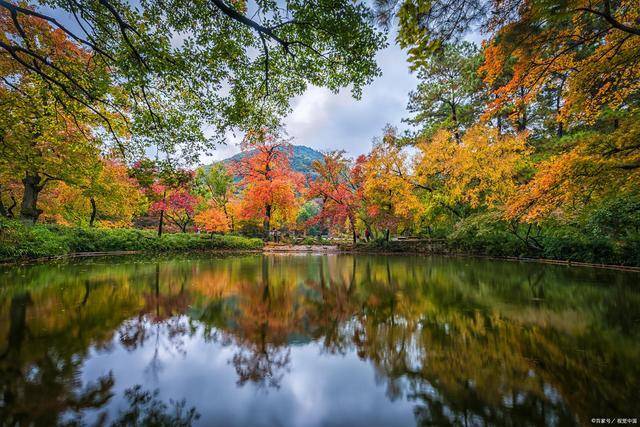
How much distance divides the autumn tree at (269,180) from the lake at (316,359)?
60.2ft

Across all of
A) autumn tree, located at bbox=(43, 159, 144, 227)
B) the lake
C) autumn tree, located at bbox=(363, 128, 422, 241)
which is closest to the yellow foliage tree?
autumn tree, located at bbox=(43, 159, 144, 227)

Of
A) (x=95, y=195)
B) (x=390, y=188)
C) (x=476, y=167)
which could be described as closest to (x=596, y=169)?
(x=476, y=167)

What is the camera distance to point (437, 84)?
19.5 meters

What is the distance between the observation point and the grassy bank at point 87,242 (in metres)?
9.71

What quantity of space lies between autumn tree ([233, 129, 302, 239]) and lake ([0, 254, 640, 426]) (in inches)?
722

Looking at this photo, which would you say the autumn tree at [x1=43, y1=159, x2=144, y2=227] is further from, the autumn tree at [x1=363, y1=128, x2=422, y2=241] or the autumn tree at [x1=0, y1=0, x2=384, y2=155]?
the autumn tree at [x1=363, y1=128, x2=422, y2=241]

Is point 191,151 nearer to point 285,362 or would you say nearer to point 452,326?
point 285,362

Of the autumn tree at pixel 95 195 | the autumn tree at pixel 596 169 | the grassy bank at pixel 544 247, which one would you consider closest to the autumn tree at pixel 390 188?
the grassy bank at pixel 544 247

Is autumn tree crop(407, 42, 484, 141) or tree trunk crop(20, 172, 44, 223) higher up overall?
autumn tree crop(407, 42, 484, 141)

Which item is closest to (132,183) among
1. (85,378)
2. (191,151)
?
(191,151)

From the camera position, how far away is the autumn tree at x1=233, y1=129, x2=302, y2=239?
23.4 metres

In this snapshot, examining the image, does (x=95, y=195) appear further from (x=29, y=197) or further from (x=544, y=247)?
(x=544, y=247)

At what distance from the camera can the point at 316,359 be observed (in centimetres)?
285

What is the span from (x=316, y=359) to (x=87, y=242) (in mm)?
16181
